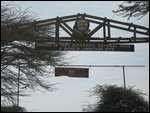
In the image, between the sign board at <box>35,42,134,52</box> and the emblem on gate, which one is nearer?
the sign board at <box>35,42,134,52</box>

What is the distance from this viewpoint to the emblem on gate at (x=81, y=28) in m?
23.7

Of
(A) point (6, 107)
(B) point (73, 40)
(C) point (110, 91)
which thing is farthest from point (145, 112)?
(A) point (6, 107)

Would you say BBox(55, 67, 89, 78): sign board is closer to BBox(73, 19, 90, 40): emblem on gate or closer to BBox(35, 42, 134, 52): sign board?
BBox(35, 42, 134, 52): sign board

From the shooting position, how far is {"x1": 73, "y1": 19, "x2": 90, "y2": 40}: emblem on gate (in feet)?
77.9

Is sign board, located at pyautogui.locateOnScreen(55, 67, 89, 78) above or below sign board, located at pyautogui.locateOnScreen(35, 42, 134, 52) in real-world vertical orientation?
below

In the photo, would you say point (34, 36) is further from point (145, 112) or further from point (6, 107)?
point (145, 112)

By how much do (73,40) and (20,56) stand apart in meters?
3.10

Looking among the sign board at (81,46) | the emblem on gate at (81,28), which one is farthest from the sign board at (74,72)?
the emblem on gate at (81,28)

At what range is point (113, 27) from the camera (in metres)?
24.4

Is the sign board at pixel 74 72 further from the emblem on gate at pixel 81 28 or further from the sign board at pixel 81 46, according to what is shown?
the emblem on gate at pixel 81 28

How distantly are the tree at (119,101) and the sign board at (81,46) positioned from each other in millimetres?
3331

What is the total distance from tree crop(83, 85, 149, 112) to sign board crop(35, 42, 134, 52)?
3.33 meters

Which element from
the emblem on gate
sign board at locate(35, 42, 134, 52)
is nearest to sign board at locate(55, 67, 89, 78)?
sign board at locate(35, 42, 134, 52)

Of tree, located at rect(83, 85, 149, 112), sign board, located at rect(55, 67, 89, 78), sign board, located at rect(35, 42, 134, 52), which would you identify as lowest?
tree, located at rect(83, 85, 149, 112)
